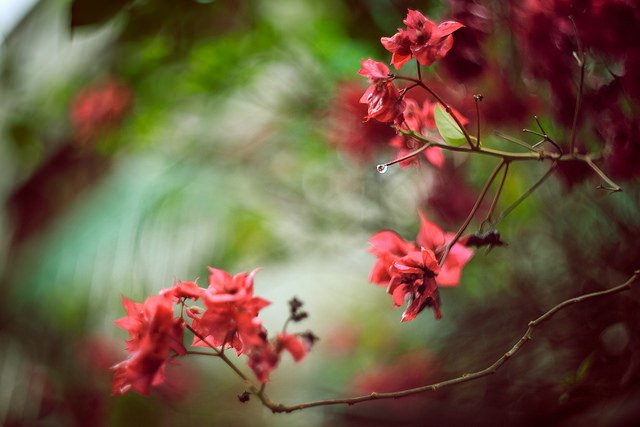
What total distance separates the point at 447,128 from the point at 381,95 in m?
0.04

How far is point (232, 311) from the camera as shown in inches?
13.4

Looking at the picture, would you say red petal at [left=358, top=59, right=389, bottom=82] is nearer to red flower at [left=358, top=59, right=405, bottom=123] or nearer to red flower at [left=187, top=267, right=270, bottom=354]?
red flower at [left=358, top=59, right=405, bottom=123]

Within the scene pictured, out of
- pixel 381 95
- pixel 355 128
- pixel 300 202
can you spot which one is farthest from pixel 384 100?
pixel 300 202

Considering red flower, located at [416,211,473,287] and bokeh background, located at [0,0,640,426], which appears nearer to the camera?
red flower, located at [416,211,473,287]

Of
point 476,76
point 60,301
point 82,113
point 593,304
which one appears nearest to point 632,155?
point 476,76

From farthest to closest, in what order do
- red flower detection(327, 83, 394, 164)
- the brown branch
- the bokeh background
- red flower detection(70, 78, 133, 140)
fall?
red flower detection(70, 78, 133, 140) → red flower detection(327, 83, 394, 164) → the bokeh background → the brown branch

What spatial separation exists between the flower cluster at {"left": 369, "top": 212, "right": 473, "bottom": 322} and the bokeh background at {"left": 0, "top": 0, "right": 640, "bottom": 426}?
0.27 feet

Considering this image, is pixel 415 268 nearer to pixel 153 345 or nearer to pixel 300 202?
pixel 153 345

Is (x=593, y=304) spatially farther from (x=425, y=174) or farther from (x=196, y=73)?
(x=196, y=73)

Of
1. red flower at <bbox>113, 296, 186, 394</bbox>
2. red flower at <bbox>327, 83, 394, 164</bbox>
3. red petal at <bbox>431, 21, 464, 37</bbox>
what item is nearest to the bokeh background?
red flower at <bbox>327, 83, 394, 164</bbox>

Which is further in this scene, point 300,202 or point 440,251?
point 300,202

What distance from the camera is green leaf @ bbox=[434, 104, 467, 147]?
358mm

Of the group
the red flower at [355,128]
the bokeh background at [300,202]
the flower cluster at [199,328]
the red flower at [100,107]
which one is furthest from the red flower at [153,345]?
the red flower at [100,107]

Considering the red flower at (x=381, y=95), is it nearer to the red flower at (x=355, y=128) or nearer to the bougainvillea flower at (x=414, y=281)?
the bougainvillea flower at (x=414, y=281)
